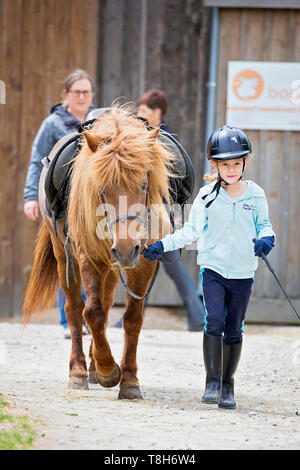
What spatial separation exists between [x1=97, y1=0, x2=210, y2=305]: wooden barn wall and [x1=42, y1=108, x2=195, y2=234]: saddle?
3.86m

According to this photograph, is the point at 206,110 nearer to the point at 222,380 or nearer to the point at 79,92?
the point at 79,92

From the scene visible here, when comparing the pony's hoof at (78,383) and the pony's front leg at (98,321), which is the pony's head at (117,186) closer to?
the pony's front leg at (98,321)

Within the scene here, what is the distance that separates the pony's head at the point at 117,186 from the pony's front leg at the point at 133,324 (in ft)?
0.67

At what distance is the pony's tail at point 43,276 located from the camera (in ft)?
20.3

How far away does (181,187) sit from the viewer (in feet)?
17.6

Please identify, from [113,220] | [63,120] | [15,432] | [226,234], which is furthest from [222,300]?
[63,120]

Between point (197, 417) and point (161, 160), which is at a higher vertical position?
point (161, 160)

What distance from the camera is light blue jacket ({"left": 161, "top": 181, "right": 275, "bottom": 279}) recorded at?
473cm

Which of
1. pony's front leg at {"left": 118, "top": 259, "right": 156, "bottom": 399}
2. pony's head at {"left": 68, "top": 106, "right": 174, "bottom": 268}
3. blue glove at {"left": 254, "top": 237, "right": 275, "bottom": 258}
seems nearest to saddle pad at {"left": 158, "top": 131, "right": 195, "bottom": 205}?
pony's head at {"left": 68, "top": 106, "right": 174, "bottom": 268}

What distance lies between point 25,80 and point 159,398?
16.4 ft

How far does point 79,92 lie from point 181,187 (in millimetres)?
2143

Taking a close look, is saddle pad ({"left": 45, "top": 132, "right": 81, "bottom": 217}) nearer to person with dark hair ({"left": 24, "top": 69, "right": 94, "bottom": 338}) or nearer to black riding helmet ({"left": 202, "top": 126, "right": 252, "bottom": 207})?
black riding helmet ({"left": 202, "top": 126, "right": 252, "bottom": 207})

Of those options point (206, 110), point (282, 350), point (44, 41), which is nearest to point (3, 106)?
point (44, 41)

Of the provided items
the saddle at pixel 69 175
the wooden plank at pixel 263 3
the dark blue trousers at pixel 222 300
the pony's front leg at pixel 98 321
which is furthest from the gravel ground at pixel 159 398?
the wooden plank at pixel 263 3
